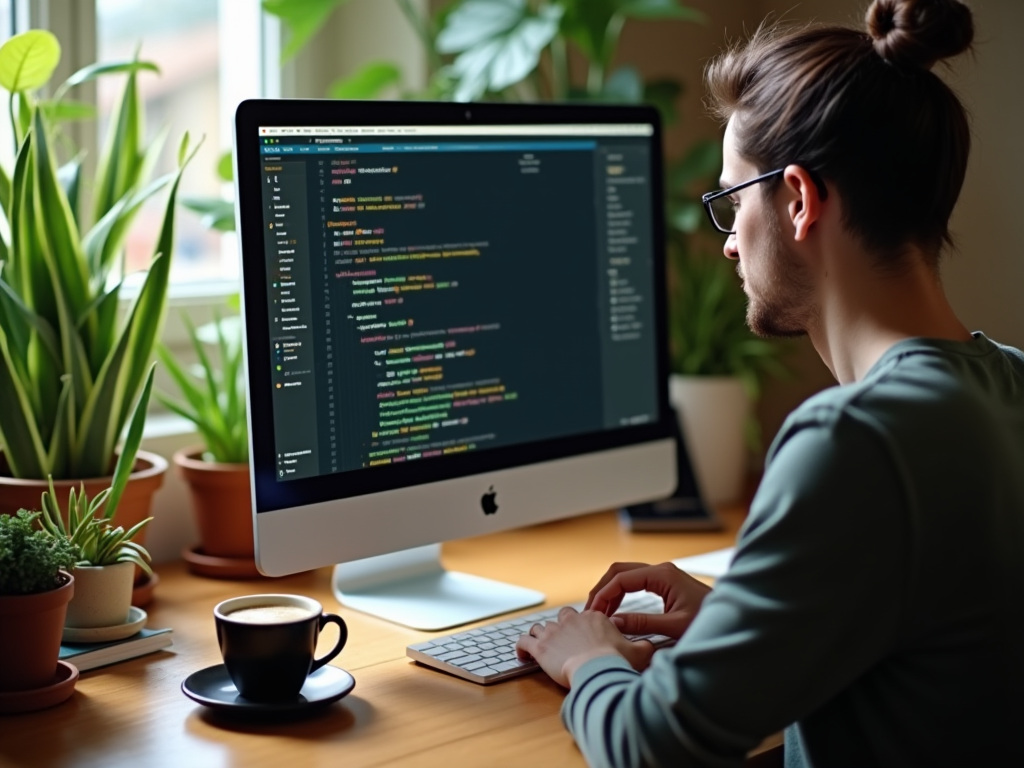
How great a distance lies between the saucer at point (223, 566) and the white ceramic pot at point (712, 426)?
76 cm

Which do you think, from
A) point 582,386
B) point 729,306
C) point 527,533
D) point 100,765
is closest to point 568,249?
point 582,386

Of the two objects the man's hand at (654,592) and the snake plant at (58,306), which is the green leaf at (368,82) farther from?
the man's hand at (654,592)

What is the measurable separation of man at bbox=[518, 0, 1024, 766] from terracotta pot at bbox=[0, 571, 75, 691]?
0.45m

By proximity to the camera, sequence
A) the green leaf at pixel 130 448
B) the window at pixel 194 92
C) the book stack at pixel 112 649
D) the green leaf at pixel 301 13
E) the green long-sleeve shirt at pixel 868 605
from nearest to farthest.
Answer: the green long-sleeve shirt at pixel 868 605 < the book stack at pixel 112 649 < the green leaf at pixel 130 448 < the green leaf at pixel 301 13 < the window at pixel 194 92

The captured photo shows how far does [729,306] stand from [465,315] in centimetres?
79

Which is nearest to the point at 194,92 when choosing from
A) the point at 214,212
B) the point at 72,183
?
the point at 214,212

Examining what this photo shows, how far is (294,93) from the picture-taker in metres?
2.06

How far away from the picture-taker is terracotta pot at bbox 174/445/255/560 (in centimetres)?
161

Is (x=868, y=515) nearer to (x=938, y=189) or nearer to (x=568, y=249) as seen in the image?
(x=938, y=189)

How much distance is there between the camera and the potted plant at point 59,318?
4.67ft

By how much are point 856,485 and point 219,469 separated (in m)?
0.89

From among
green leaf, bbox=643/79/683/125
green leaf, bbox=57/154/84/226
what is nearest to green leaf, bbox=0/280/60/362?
green leaf, bbox=57/154/84/226

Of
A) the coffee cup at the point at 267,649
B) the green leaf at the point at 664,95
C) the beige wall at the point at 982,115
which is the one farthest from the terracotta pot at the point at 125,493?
the green leaf at the point at 664,95

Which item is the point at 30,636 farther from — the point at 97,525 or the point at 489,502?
the point at 489,502
